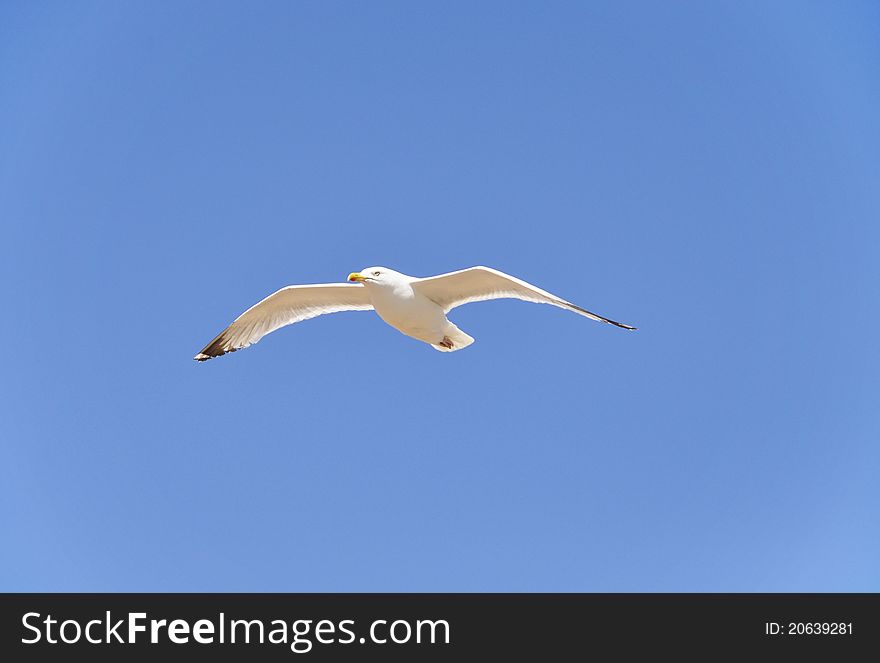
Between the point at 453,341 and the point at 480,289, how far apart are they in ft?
2.18

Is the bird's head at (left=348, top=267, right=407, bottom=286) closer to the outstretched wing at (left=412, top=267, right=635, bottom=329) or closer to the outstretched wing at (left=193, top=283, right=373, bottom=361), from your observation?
the outstretched wing at (left=412, top=267, right=635, bottom=329)

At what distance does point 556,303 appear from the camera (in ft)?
30.6

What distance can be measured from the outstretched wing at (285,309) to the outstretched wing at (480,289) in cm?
110

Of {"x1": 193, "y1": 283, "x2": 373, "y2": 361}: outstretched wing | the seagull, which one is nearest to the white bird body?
the seagull

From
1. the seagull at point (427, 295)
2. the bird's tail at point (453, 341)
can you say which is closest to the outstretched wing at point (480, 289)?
the seagull at point (427, 295)

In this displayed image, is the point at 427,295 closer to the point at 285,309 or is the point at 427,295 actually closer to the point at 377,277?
the point at 377,277

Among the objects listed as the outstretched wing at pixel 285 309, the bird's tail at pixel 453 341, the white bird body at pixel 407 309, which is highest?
the outstretched wing at pixel 285 309

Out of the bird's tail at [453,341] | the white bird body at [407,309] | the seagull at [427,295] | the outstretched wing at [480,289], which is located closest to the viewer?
the outstretched wing at [480,289]

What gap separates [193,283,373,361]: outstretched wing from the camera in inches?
427

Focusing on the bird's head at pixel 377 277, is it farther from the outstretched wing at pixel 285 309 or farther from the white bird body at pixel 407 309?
the outstretched wing at pixel 285 309

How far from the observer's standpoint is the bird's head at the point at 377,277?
984 cm
